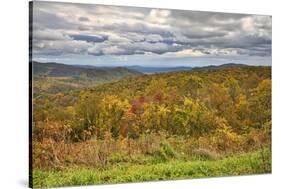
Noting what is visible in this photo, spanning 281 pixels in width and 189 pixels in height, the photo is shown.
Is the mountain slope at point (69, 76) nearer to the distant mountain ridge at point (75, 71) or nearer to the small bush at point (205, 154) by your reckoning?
the distant mountain ridge at point (75, 71)

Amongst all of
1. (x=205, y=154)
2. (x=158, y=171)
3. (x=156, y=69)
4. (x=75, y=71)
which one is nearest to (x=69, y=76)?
(x=75, y=71)

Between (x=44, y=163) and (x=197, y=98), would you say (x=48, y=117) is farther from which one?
(x=197, y=98)

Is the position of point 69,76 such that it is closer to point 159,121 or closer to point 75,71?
point 75,71

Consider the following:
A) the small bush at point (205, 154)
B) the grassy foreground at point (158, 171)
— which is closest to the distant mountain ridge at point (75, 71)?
the grassy foreground at point (158, 171)

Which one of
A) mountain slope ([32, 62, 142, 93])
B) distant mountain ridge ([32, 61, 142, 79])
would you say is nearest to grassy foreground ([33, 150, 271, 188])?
mountain slope ([32, 62, 142, 93])

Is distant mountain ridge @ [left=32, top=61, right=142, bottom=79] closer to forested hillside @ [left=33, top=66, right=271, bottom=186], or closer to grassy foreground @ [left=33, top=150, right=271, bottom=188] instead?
forested hillside @ [left=33, top=66, right=271, bottom=186]

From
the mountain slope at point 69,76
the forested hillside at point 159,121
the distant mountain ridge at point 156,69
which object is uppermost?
the distant mountain ridge at point 156,69
